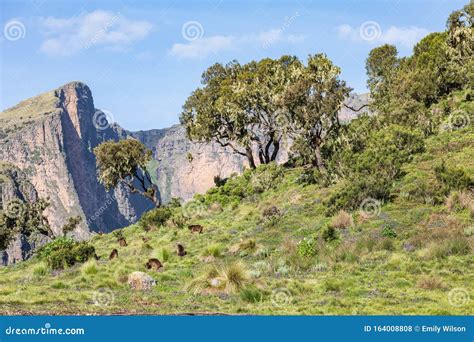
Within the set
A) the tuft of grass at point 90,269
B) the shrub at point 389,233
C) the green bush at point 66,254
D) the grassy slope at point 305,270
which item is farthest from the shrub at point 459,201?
the green bush at point 66,254

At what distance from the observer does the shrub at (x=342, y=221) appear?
29000mm

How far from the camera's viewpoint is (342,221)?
1147 inches

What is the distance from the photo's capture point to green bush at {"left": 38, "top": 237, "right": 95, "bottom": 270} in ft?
100

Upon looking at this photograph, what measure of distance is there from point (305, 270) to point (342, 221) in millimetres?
6799

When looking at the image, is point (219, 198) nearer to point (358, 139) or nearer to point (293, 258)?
point (358, 139)

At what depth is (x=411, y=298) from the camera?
1631 centimetres

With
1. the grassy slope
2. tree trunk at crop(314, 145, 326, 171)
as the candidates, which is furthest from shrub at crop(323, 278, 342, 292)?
tree trunk at crop(314, 145, 326, 171)

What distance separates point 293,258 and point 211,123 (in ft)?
110

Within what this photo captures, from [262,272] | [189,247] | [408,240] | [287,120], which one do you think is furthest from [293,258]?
[287,120]

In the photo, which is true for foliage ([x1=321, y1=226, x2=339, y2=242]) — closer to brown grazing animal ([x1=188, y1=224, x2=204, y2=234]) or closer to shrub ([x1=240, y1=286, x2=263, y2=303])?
shrub ([x1=240, y1=286, x2=263, y2=303])

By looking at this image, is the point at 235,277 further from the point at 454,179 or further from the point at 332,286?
the point at 454,179

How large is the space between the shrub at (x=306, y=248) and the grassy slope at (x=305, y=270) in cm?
47

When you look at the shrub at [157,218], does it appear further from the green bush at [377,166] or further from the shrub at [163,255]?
the shrub at [163,255]

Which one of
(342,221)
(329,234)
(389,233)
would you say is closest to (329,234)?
(329,234)
